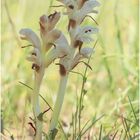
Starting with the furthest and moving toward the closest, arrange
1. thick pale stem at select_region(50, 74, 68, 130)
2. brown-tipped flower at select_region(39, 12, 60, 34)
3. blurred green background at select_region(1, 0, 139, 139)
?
blurred green background at select_region(1, 0, 139, 139), thick pale stem at select_region(50, 74, 68, 130), brown-tipped flower at select_region(39, 12, 60, 34)

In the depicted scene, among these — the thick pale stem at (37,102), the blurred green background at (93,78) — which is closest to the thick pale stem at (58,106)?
the thick pale stem at (37,102)

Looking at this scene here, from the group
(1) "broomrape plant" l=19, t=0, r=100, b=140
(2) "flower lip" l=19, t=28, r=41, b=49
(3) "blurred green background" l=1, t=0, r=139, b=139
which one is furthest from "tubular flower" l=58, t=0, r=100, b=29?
(3) "blurred green background" l=1, t=0, r=139, b=139

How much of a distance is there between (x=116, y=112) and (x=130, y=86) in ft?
0.71

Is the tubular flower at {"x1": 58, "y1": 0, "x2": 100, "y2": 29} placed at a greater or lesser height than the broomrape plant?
greater

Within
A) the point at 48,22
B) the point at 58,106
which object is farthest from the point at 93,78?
the point at 48,22

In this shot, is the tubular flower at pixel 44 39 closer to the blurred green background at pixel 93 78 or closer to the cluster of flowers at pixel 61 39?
the cluster of flowers at pixel 61 39

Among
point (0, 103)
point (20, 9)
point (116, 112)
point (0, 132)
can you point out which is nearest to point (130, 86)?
point (116, 112)

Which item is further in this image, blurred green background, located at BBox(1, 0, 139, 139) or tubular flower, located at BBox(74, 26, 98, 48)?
blurred green background, located at BBox(1, 0, 139, 139)

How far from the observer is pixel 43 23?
1.53m

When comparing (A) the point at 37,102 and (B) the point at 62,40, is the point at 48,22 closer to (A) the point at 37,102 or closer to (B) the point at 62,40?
(B) the point at 62,40

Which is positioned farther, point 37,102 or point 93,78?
point 93,78

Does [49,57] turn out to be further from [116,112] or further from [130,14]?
[130,14]

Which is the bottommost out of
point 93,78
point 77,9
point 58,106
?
point 58,106

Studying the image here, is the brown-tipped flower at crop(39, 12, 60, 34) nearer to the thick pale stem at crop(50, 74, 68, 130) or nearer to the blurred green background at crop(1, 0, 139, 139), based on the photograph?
the thick pale stem at crop(50, 74, 68, 130)
